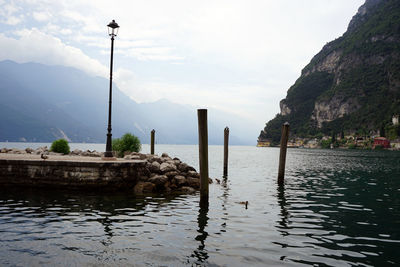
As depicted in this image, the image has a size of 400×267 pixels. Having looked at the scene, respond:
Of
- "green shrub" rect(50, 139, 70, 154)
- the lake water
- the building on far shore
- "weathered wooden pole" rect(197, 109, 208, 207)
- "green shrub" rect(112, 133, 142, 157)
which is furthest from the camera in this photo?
the building on far shore

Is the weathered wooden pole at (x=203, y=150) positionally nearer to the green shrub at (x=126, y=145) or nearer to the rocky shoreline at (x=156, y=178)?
the rocky shoreline at (x=156, y=178)

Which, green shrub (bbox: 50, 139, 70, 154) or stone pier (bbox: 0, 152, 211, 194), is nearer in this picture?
stone pier (bbox: 0, 152, 211, 194)

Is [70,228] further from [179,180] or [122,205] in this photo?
[179,180]

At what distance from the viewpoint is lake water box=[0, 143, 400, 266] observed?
6812 mm

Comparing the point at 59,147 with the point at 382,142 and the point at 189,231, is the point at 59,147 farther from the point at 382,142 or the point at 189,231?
the point at 382,142

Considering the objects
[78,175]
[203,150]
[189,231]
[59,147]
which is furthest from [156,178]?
[59,147]

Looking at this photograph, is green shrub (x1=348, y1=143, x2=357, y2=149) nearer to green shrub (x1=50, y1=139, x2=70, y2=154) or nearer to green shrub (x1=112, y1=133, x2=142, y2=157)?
green shrub (x1=112, y1=133, x2=142, y2=157)

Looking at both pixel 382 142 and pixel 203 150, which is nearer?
pixel 203 150

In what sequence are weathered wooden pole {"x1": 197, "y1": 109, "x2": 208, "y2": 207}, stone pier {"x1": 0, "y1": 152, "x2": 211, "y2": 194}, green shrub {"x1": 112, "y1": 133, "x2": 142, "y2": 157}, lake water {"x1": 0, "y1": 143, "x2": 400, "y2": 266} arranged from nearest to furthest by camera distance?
lake water {"x1": 0, "y1": 143, "x2": 400, "y2": 266} < weathered wooden pole {"x1": 197, "y1": 109, "x2": 208, "y2": 207} < stone pier {"x1": 0, "y1": 152, "x2": 211, "y2": 194} < green shrub {"x1": 112, "y1": 133, "x2": 142, "y2": 157}

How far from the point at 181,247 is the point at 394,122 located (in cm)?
16997

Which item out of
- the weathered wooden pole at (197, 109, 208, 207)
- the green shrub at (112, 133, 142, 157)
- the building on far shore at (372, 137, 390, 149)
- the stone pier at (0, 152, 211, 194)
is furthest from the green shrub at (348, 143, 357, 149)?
the weathered wooden pole at (197, 109, 208, 207)

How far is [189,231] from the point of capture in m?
9.03

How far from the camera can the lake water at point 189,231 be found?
681 cm

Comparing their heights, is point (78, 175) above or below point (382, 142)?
below
